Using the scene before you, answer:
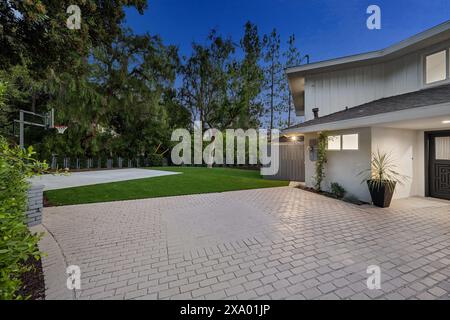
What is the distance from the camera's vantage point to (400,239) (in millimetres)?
3375

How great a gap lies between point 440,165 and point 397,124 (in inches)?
87.1

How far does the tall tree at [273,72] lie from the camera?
60.5ft


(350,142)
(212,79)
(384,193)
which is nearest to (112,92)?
(212,79)

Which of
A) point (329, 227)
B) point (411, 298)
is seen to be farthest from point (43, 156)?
point (411, 298)

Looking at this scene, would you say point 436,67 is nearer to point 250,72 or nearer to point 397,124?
point 397,124

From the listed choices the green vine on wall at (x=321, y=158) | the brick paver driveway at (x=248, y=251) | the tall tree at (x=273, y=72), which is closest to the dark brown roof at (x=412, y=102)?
the green vine on wall at (x=321, y=158)

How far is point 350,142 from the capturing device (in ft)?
21.0

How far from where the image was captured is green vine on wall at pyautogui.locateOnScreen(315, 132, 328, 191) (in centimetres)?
711

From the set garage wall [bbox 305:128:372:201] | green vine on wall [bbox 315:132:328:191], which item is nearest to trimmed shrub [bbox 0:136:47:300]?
garage wall [bbox 305:128:372:201]

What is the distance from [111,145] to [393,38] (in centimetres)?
1975

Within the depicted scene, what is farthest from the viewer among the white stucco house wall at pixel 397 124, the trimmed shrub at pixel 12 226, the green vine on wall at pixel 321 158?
the green vine on wall at pixel 321 158

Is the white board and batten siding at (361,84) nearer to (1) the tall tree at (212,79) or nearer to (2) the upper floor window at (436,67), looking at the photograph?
(2) the upper floor window at (436,67)

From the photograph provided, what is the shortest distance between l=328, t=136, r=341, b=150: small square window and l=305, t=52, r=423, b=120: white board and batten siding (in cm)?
211

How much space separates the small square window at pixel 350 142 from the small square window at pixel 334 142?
0.57ft
